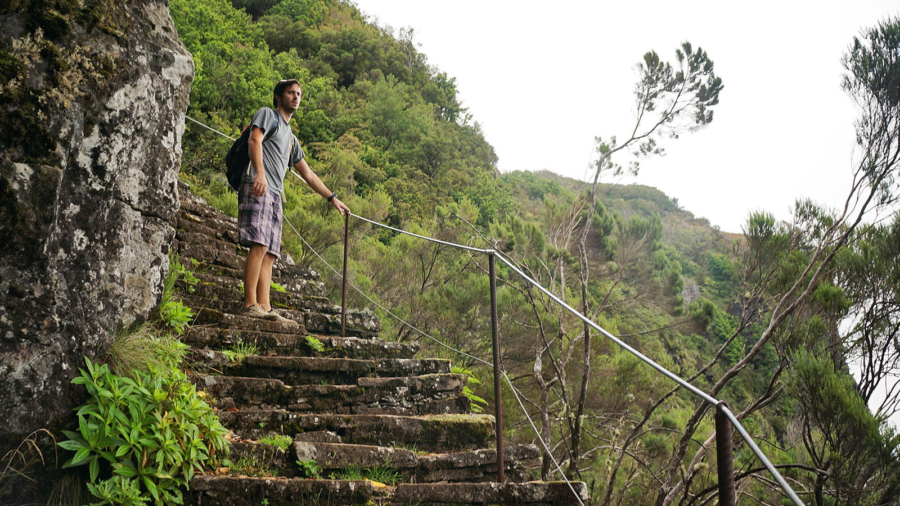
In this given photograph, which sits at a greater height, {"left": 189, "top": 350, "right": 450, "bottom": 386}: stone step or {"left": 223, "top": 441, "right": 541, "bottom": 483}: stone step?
{"left": 189, "top": 350, "right": 450, "bottom": 386}: stone step

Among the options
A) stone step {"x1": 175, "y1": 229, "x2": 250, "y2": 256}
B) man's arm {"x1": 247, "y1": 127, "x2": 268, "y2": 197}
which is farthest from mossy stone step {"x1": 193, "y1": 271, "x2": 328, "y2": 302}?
man's arm {"x1": 247, "y1": 127, "x2": 268, "y2": 197}

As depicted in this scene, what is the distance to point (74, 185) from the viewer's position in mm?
2033

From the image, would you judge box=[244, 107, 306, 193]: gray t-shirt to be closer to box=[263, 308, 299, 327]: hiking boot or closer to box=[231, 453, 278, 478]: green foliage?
box=[263, 308, 299, 327]: hiking boot

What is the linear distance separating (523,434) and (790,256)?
198 inches

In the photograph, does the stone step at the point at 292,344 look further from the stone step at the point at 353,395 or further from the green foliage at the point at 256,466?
the green foliage at the point at 256,466

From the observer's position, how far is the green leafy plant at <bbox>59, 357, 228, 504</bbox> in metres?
1.80

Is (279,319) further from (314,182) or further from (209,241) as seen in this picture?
(209,241)

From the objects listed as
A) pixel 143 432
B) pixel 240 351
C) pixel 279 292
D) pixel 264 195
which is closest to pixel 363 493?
pixel 143 432

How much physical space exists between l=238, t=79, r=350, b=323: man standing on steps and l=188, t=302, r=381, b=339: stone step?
0.29 feet

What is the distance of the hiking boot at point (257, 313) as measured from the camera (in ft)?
11.3

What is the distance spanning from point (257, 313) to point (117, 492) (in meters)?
1.80

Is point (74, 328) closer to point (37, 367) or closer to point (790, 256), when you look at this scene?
point (37, 367)

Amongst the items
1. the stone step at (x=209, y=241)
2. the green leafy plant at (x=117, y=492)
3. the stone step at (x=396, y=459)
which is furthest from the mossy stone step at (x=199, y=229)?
the green leafy plant at (x=117, y=492)

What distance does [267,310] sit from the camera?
3549 millimetres
